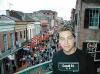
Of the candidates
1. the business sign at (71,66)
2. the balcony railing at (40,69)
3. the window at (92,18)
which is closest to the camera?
the business sign at (71,66)

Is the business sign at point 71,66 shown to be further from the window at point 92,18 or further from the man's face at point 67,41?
the window at point 92,18

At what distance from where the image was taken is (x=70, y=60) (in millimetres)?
2504

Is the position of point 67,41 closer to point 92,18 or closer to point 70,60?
point 70,60

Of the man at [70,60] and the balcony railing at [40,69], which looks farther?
the balcony railing at [40,69]

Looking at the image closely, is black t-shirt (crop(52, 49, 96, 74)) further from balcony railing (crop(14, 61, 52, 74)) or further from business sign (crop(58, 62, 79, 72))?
balcony railing (crop(14, 61, 52, 74))

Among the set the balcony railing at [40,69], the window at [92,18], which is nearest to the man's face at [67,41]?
the balcony railing at [40,69]

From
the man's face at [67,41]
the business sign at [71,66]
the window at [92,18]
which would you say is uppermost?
the window at [92,18]

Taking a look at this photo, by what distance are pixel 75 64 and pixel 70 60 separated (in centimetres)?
9

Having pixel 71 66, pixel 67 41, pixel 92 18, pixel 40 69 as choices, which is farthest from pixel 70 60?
pixel 92 18

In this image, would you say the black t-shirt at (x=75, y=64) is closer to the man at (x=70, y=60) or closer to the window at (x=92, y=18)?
the man at (x=70, y=60)

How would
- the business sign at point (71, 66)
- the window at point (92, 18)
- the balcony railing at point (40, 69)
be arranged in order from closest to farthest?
the business sign at point (71, 66) → the balcony railing at point (40, 69) → the window at point (92, 18)

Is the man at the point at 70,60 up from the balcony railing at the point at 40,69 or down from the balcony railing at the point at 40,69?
up

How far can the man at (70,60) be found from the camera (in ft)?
8.15

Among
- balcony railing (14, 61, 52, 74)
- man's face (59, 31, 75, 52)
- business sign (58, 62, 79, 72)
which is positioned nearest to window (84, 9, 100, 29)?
balcony railing (14, 61, 52, 74)
